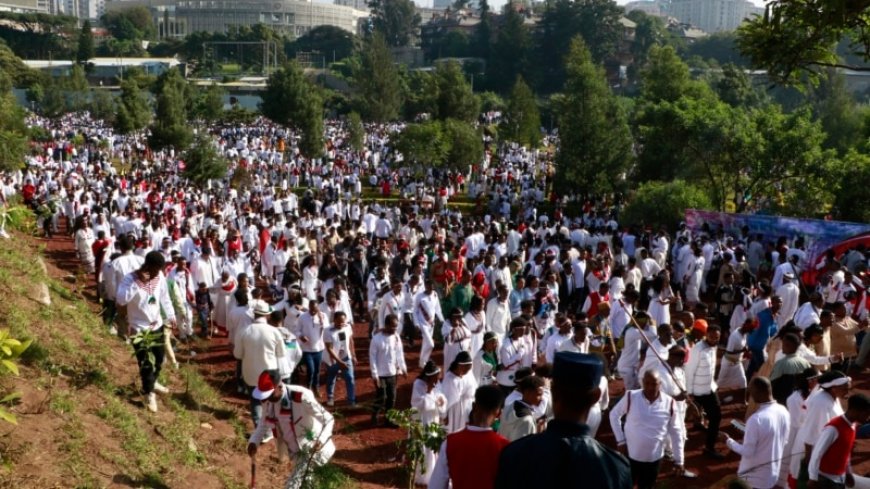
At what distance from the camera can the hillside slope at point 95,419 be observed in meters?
5.34

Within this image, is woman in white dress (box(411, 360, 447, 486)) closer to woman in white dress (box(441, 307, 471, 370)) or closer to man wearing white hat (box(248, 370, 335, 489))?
man wearing white hat (box(248, 370, 335, 489))

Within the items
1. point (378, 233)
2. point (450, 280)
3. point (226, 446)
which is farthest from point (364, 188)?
point (226, 446)

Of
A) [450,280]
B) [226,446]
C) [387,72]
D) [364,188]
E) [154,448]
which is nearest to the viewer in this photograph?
[154,448]

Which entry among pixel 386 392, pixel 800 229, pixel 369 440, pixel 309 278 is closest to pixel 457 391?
pixel 386 392

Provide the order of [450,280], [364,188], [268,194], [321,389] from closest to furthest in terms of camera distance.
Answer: [321,389] < [450,280] < [268,194] < [364,188]

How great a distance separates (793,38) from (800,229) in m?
8.68

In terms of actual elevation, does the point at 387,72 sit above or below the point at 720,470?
above

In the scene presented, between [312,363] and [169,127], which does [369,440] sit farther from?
[169,127]

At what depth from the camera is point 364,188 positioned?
30.8 metres

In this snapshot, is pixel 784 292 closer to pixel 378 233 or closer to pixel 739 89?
pixel 378 233

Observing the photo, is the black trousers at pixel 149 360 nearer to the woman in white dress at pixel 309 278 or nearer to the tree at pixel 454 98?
the woman in white dress at pixel 309 278

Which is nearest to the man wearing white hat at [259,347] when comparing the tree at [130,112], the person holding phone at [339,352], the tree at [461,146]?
the person holding phone at [339,352]

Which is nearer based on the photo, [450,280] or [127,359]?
[127,359]

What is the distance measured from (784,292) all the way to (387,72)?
134 ft
